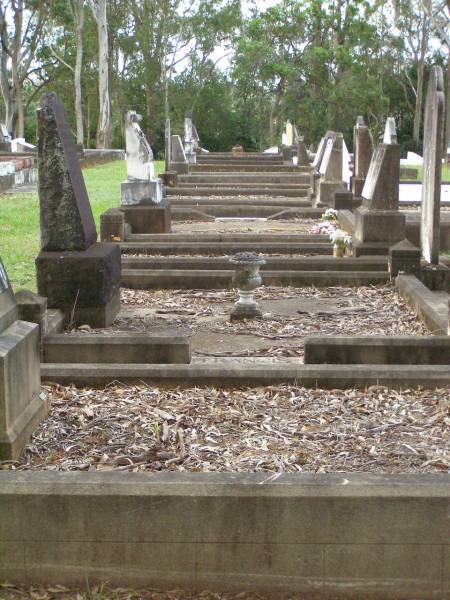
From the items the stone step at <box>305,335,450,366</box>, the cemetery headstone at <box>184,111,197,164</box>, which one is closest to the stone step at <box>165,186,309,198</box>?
the cemetery headstone at <box>184,111,197,164</box>

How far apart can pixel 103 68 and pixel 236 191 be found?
1593cm

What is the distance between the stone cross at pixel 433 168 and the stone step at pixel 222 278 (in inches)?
26.4

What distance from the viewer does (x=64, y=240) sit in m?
8.52

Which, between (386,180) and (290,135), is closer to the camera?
(386,180)

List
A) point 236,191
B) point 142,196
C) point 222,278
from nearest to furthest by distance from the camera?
point 222,278
point 142,196
point 236,191

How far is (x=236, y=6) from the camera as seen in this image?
155ft

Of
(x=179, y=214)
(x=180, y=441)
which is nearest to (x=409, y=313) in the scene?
(x=180, y=441)

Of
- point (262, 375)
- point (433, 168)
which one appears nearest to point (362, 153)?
point (433, 168)

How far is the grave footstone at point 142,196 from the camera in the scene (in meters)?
15.3

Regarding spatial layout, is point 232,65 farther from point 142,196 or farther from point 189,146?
point 142,196

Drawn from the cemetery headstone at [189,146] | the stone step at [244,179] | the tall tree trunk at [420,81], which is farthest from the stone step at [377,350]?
the tall tree trunk at [420,81]

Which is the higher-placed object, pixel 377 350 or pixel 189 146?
pixel 189 146

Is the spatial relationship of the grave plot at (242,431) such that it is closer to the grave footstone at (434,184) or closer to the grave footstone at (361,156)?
the grave footstone at (434,184)

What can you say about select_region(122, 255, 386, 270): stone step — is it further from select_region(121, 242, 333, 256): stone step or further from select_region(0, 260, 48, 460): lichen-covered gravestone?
select_region(0, 260, 48, 460): lichen-covered gravestone
